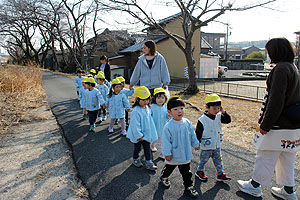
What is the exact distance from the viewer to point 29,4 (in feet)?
67.4

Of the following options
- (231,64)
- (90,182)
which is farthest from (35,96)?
(231,64)

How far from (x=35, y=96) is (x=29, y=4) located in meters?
15.6

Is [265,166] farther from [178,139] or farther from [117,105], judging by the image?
[117,105]

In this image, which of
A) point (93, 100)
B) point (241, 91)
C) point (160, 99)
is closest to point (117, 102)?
point (93, 100)

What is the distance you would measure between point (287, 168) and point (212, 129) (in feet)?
3.08

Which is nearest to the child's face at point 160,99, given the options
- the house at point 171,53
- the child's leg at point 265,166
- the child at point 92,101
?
the child's leg at point 265,166

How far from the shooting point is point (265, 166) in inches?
99.0

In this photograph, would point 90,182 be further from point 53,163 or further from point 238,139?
point 238,139

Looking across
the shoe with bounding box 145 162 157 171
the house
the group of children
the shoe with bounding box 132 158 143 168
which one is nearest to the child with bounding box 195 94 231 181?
the group of children

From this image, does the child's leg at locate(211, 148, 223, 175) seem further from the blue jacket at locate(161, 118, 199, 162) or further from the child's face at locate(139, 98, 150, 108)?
the child's face at locate(139, 98, 150, 108)

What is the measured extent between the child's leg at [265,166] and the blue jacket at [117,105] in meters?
2.96

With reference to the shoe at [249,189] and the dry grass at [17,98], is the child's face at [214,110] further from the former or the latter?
the dry grass at [17,98]

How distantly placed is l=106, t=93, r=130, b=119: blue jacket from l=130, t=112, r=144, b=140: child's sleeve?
165 centimetres

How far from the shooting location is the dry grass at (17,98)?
20.0ft
